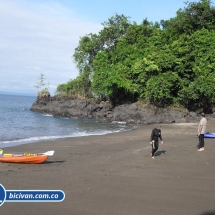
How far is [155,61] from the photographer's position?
36750 mm

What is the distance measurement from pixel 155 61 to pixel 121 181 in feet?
98.6

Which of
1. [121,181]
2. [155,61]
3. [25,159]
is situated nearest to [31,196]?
[121,181]

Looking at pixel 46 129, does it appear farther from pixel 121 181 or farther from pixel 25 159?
pixel 121 181

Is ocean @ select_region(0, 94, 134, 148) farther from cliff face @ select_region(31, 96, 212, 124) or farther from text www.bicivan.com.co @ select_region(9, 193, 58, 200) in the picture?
text www.bicivan.com.co @ select_region(9, 193, 58, 200)

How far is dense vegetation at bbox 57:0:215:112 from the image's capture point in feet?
116

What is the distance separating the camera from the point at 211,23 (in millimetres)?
40000

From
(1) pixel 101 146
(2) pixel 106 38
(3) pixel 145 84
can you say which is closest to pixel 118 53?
(2) pixel 106 38

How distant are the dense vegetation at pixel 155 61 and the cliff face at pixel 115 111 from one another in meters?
1.77

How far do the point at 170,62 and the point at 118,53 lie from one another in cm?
1031

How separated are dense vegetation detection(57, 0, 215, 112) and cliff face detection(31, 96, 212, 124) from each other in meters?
1.77

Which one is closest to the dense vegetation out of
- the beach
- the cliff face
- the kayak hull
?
the cliff face

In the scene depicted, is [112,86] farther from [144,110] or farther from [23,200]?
[23,200]

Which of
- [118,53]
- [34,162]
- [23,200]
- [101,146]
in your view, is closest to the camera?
[23,200]

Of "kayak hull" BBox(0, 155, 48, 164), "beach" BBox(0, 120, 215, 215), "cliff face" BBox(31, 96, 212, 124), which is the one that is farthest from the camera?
"cliff face" BBox(31, 96, 212, 124)
